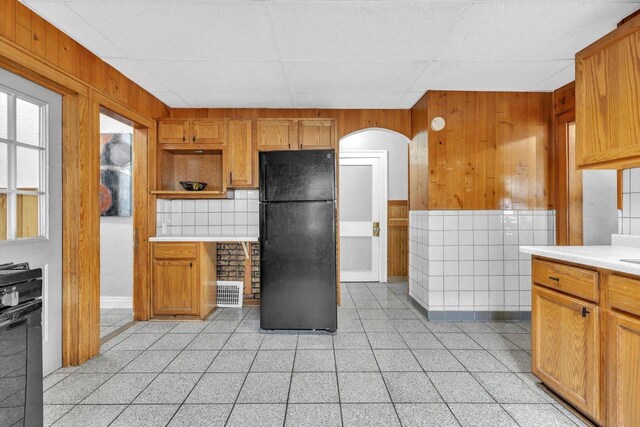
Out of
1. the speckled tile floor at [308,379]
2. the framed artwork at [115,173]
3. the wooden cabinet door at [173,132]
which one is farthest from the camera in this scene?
the framed artwork at [115,173]

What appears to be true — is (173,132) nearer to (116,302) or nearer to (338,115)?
(338,115)

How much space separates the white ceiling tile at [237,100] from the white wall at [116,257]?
1561 millimetres

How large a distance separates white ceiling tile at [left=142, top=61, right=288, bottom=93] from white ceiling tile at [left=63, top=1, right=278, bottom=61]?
0.42ft

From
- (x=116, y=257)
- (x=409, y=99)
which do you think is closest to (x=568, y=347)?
(x=409, y=99)

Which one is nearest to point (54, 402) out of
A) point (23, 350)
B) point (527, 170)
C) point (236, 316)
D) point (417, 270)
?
point (23, 350)

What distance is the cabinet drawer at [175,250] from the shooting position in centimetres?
343

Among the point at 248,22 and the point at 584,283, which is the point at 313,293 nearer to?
the point at 584,283

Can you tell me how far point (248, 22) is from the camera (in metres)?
2.19

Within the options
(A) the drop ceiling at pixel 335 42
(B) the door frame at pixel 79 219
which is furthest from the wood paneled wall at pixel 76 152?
(A) the drop ceiling at pixel 335 42

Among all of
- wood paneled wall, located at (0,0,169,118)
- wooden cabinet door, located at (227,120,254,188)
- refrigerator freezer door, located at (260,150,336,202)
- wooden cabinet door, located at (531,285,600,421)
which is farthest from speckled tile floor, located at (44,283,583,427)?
wood paneled wall, located at (0,0,169,118)

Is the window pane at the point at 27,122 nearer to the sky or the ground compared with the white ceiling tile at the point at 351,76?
nearer to the ground

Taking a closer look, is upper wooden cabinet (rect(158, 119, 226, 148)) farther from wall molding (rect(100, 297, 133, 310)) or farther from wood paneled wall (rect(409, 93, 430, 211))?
wood paneled wall (rect(409, 93, 430, 211))

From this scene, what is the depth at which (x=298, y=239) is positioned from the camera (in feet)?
10.2

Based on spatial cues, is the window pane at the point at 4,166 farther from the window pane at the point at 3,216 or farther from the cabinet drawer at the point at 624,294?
the cabinet drawer at the point at 624,294
